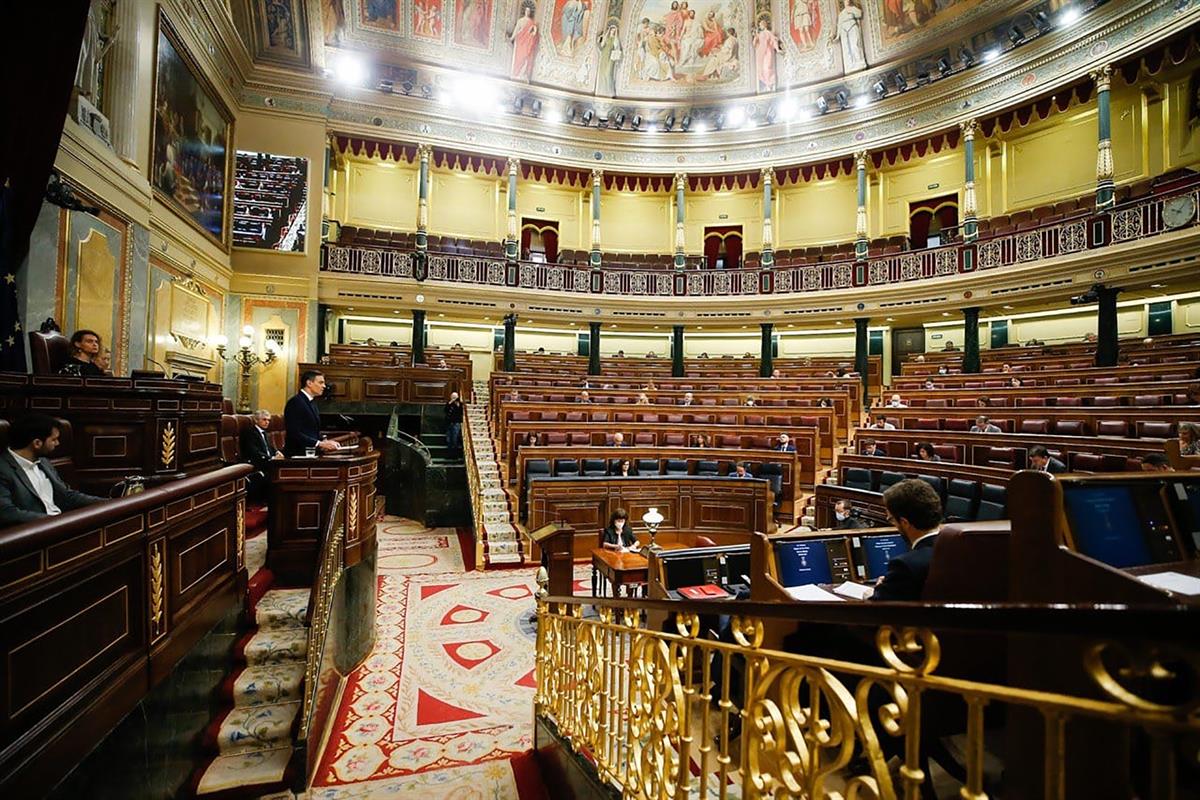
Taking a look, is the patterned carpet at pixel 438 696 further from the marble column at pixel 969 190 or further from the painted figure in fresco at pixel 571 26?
the painted figure in fresco at pixel 571 26

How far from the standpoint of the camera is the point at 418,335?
14.5m

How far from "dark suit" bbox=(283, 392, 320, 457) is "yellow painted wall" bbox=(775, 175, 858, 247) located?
16545 millimetres

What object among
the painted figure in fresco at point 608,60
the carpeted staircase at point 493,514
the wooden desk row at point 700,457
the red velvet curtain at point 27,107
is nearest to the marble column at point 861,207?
the painted figure in fresco at point 608,60

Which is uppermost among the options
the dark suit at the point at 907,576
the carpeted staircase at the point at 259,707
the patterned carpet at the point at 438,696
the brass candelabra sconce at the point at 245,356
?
the brass candelabra sconce at the point at 245,356

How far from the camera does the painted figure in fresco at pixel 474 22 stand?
15.1 m

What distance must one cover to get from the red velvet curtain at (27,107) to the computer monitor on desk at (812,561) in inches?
240

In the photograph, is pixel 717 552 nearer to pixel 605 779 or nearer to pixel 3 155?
pixel 605 779

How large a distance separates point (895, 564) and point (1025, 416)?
25.8ft

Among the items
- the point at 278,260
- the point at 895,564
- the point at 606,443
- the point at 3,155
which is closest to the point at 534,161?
the point at 278,260

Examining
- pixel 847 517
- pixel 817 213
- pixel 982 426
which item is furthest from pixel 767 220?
pixel 847 517

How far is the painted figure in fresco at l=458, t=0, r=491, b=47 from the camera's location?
49.4 ft

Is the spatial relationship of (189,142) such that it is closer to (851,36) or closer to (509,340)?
(509,340)

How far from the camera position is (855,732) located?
3.38ft

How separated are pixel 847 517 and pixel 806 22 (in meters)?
14.9
